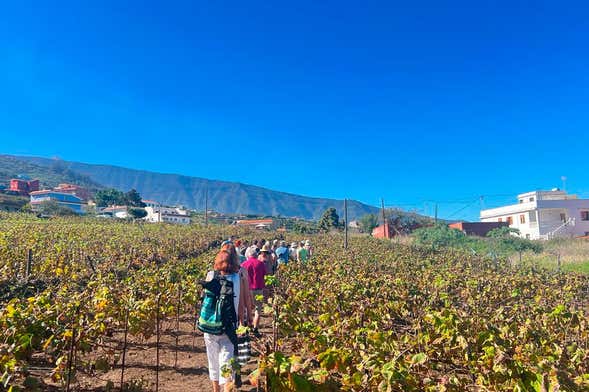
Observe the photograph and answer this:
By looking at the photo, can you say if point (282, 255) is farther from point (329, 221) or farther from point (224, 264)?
point (329, 221)

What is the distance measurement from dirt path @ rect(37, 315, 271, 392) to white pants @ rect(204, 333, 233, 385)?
711mm

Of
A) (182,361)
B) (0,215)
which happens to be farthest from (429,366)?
(0,215)

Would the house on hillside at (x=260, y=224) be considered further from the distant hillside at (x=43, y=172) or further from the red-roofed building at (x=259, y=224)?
the distant hillside at (x=43, y=172)

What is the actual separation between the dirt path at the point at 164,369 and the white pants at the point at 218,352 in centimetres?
71

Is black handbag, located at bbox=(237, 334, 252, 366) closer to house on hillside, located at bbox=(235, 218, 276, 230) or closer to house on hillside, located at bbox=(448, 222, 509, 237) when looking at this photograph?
house on hillside, located at bbox=(448, 222, 509, 237)

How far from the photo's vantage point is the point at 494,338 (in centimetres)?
291

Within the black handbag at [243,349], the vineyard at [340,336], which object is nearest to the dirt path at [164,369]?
the vineyard at [340,336]

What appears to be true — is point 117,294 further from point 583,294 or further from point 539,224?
point 539,224

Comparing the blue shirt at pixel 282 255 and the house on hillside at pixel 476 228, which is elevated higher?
the house on hillside at pixel 476 228

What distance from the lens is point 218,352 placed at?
377 cm

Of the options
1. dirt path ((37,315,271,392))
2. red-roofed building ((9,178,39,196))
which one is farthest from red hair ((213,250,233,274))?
red-roofed building ((9,178,39,196))

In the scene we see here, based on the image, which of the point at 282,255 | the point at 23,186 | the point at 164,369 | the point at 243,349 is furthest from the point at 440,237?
the point at 23,186

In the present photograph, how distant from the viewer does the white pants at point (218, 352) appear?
145 inches

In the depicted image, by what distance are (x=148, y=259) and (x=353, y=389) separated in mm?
13146
